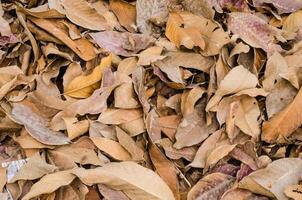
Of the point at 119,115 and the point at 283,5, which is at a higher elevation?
the point at 283,5

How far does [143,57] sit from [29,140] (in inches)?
11.8

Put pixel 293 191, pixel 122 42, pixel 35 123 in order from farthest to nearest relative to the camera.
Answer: pixel 122 42, pixel 35 123, pixel 293 191

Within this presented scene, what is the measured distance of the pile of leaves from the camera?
1.12m

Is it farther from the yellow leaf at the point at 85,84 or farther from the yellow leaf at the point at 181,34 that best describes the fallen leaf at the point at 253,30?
the yellow leaf at the point at 85,84

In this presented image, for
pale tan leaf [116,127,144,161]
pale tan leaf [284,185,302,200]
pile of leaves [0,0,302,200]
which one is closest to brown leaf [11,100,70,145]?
pile of leaves [0,0,302,200]

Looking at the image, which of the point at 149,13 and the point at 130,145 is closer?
the point at 130,145

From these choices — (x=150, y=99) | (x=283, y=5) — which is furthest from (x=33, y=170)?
(x=283, y=5)

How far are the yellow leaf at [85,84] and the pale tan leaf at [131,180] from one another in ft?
0.63

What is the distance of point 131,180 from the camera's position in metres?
1.09

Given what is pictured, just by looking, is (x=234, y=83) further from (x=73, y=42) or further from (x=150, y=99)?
(x=73, y=42)

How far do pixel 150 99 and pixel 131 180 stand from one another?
0.22 metres

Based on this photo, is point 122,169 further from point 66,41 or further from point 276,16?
point 276,16

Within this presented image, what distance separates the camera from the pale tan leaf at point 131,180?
3.55 ft

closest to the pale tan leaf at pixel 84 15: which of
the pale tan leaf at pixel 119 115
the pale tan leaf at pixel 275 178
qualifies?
the pale tan leaf at pixel 119 115
